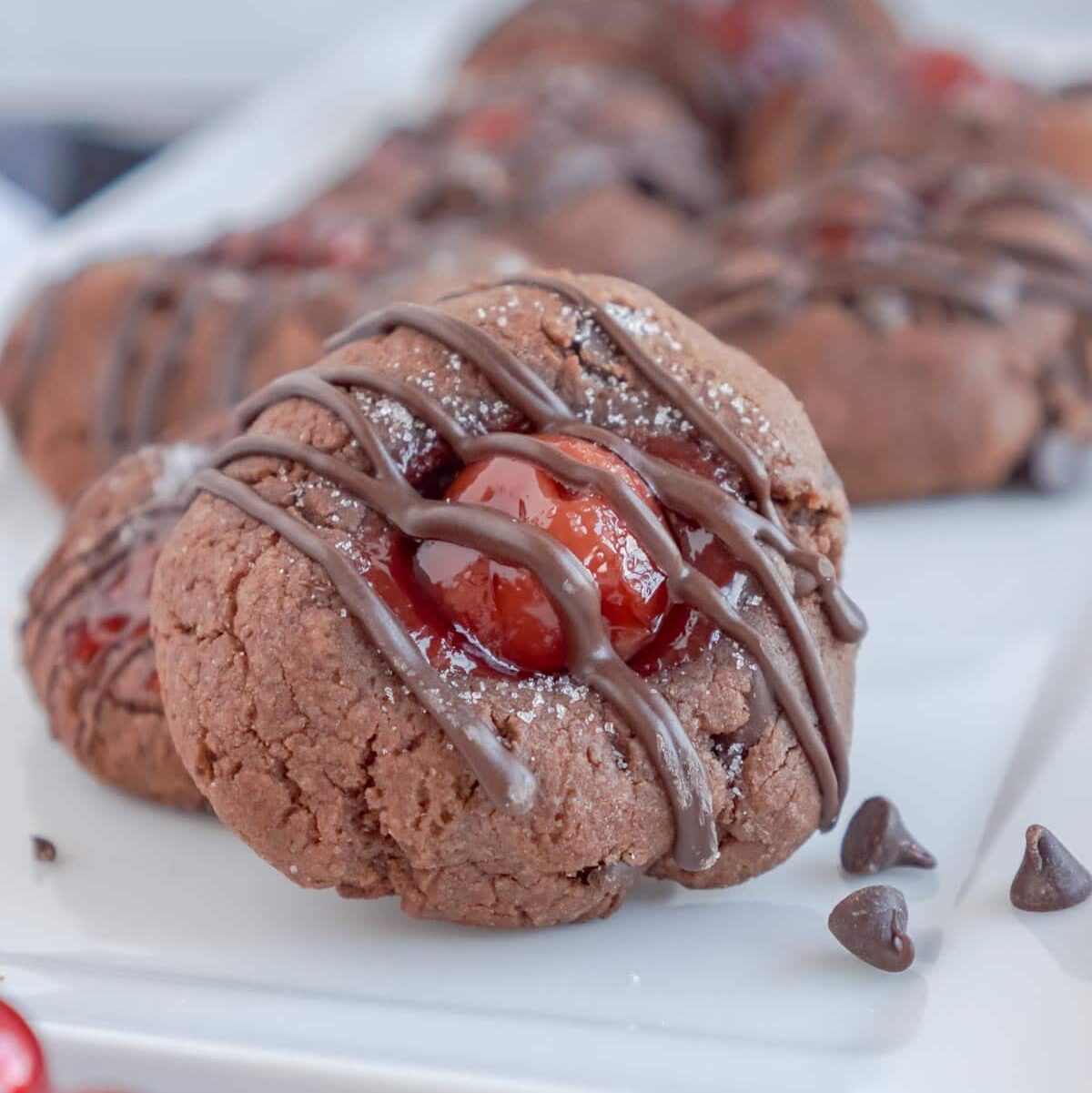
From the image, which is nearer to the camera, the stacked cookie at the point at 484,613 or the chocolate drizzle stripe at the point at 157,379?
the stacked cookie at the point at 484,613

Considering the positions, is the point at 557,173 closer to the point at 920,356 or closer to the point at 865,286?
the point at 865,286

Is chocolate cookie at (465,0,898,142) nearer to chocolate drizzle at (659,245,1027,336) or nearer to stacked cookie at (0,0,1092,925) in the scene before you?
chocolate drizzle at (659,245,1027,336)

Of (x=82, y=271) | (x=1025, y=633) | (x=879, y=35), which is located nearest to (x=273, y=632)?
(x=1025, y=633)

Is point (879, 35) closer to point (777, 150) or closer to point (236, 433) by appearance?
point (777, 150)

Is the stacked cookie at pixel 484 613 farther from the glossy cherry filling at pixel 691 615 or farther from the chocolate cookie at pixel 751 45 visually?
the chocolate cookie at pixel 751 45

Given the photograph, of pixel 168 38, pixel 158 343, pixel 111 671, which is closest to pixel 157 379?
pixel 158 343

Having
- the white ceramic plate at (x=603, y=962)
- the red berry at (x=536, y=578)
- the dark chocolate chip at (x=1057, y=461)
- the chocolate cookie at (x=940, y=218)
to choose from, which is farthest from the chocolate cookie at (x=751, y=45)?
the red berry at (x=536, y=578)

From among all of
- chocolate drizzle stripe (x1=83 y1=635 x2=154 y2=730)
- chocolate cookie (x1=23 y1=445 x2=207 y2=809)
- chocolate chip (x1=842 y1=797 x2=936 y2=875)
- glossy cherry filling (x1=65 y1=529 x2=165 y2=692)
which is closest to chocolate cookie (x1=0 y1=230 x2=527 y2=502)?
chocolate cookie (x1=23 y1=445 x2=207 y2=809)
